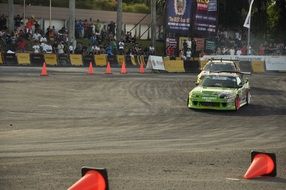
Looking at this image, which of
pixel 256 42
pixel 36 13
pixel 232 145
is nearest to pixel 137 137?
pixel 232 145

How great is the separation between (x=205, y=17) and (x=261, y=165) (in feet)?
138

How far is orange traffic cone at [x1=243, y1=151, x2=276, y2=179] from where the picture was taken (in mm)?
9195

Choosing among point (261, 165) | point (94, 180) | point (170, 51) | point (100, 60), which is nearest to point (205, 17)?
point (170, 51)

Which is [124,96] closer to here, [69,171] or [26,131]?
[26,131]

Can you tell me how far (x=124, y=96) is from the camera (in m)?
23.3

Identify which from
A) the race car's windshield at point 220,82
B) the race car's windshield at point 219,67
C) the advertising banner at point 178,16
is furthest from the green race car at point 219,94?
Answer: the advertising banner at point 178,16

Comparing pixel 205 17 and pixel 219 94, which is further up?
pixel 205 17

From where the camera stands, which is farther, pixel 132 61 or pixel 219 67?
pixel 132 61

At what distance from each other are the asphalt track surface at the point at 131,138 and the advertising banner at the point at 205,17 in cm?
2457

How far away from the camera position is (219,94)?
1986 cm

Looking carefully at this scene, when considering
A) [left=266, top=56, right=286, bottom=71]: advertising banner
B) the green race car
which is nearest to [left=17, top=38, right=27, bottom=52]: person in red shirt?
[left=266, top=56, right=286, bottom=71]: advertising banner

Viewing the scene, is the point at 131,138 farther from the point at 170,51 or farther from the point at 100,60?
the point at 170,51

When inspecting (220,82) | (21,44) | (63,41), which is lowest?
(220,82)

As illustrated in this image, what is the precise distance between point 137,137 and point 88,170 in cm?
707
